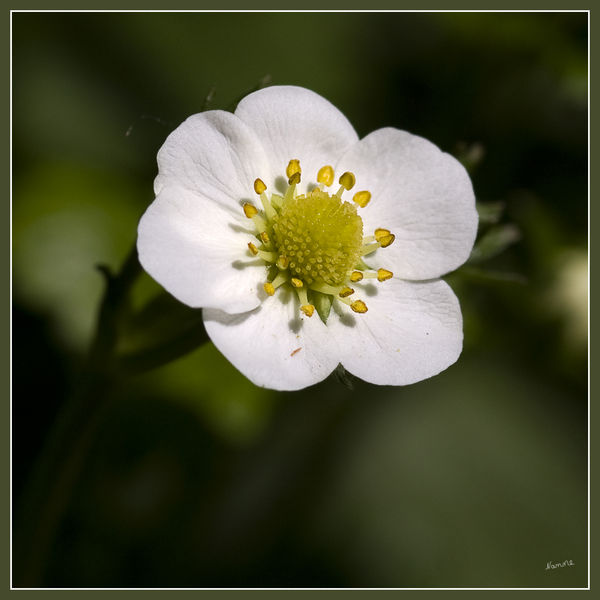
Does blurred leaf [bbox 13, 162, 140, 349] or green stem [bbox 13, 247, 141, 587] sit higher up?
blurred leaf [bbox 13, 162, 140, 349]

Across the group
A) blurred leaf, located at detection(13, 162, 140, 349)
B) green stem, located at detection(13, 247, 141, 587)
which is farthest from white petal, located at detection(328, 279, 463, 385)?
blurred leaf, located at detection(13, 162, 140, 349)

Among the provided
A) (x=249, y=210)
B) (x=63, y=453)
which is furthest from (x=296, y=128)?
(x=63, y=453)

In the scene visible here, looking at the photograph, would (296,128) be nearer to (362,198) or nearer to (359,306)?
(362,198)

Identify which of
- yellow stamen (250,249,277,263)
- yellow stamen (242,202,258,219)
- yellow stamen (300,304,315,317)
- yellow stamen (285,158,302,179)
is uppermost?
yellow stamen (285,158,302,179)

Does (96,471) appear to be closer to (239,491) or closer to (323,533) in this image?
(239,491)

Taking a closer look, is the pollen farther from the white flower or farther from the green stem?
the green stem

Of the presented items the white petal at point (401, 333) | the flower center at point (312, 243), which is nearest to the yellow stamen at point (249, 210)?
the flower center at point (312, 243)

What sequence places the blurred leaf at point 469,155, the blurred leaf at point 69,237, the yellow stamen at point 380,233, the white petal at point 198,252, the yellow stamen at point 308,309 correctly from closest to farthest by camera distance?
the white petal at point 198,252 → the yellow stamen at point 308,309 → the yellow stamen at point 380,233 → the blurred leaf at point 469,155 → the blurred leaf at point 69,237

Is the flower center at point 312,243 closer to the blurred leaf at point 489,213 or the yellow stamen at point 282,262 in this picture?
the yellow stamen at point 282,262
